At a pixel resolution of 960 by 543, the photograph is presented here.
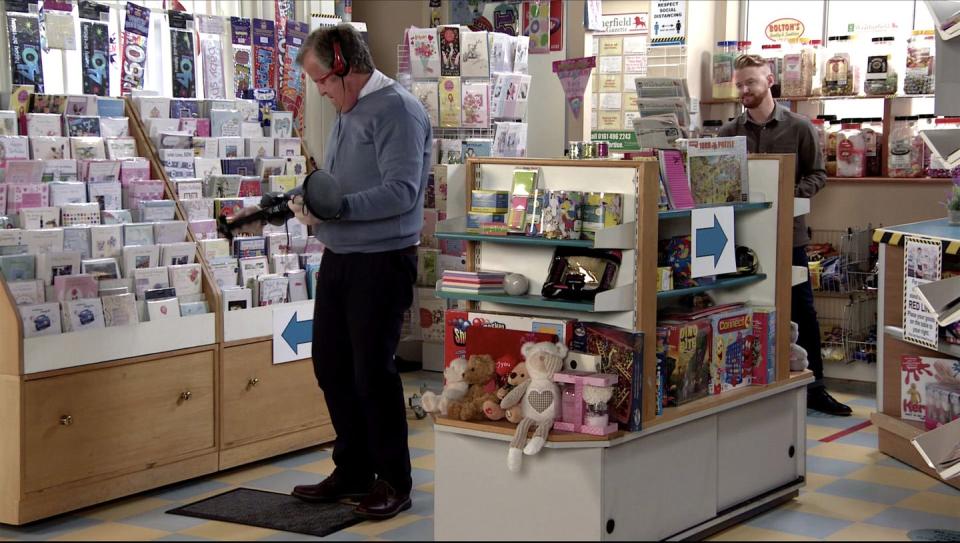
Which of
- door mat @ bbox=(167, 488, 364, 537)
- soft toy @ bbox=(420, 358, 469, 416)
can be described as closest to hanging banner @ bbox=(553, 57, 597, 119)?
door mat @ bbox=(167, 488, 364, 537)

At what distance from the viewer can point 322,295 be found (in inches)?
179

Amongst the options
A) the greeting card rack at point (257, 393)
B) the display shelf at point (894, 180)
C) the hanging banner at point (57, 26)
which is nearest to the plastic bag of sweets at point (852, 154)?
the display shelf at point (894, 180)

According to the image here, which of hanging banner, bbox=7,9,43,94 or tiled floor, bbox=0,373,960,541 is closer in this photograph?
tiled floor, bbox=0,373,960,541

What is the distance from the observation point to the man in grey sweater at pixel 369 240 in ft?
14.3

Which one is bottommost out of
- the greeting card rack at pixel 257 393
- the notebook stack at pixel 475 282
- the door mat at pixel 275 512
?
the door mat at pixel 275 512

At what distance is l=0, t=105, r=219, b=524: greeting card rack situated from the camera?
4402 millimetres

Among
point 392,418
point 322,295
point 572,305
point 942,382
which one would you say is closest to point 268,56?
point 322,295

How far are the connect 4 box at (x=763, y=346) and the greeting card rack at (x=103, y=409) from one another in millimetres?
2369

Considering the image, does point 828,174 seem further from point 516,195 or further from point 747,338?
point 516,195

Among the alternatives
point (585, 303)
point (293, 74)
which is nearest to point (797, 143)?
point (293, 74)

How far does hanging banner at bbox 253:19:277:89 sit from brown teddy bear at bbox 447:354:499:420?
276 centimetres

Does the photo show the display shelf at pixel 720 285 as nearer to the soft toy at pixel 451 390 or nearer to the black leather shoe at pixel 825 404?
the soft toy at pixel 451 390

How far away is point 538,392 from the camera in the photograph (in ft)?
12.4

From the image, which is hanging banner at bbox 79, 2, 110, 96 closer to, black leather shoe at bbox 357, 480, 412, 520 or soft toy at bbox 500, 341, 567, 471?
black leather shoe at bbox 357, 480, 412, 520
